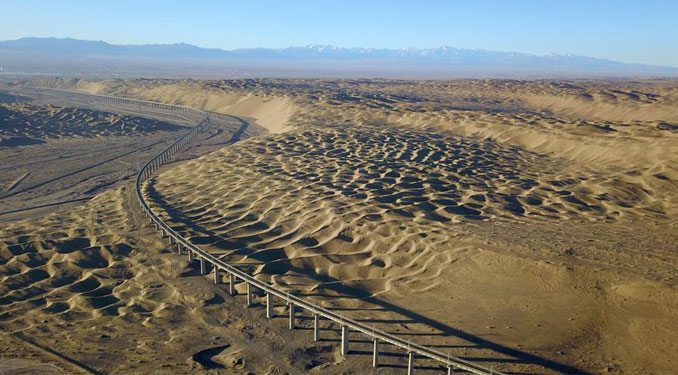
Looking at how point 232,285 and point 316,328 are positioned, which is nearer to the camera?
point 316,328

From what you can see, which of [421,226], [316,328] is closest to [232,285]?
[316,328]

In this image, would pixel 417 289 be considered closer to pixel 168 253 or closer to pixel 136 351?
pixel 136 351

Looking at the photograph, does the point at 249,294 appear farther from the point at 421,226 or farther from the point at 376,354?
the point at 421,226

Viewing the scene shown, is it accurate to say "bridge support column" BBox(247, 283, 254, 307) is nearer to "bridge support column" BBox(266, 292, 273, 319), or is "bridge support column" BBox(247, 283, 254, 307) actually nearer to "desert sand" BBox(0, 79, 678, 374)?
"desert sand" BBox(0, 79, 678, 374)

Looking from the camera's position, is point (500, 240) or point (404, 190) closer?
point (500, 240)

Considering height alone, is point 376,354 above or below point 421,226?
below

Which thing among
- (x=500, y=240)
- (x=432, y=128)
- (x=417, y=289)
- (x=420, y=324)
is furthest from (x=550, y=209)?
(x=432, y=128)

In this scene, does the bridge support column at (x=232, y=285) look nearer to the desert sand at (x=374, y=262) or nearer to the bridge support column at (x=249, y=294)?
the desert sand at (x=374, y=262)

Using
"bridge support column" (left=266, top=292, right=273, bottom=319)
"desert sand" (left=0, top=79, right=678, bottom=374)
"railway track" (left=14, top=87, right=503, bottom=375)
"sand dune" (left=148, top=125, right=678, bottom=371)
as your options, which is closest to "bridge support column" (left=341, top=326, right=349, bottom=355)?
"railway track" (left=14, top=87, right=503, bottom=375)

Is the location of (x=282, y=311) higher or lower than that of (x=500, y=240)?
lower
